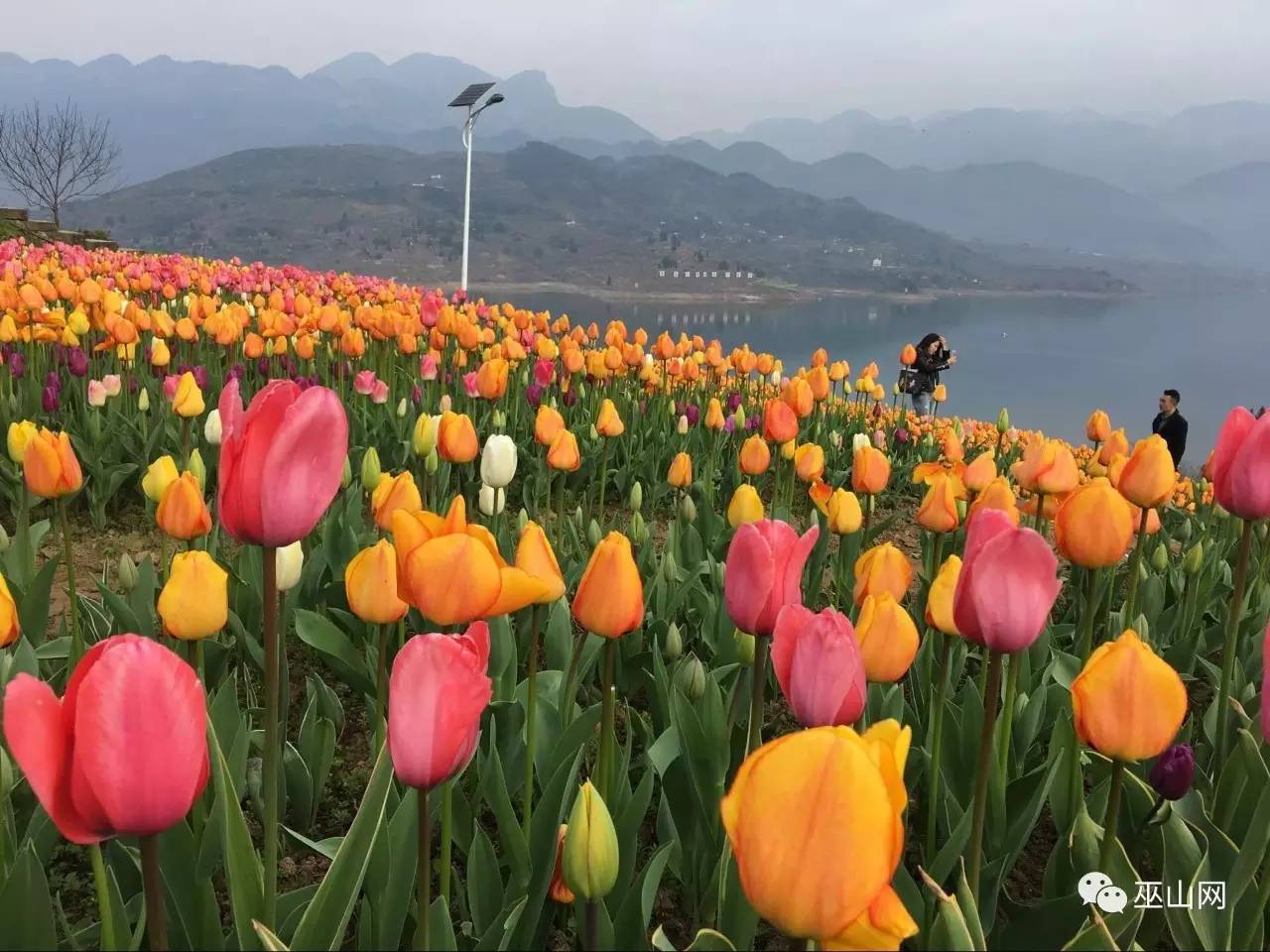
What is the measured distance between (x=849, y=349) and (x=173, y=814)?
110 m

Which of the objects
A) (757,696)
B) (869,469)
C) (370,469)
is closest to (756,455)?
(869,469)

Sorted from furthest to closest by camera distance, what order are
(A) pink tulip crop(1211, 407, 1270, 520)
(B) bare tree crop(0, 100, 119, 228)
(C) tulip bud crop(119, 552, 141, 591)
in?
1. (B) bare tree crop(0, 100, 119, 228)
2. (C) tulip bud crop(119, 552, 141, 591)
3. (A) pink tulip crop(1211, 407, 1270, 520)

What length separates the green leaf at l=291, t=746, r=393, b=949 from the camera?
1307mm

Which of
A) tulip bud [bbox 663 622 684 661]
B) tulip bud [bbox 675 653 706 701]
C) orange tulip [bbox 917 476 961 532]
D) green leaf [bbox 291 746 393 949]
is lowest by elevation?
tulip bud [bbox 663 622 684 661]

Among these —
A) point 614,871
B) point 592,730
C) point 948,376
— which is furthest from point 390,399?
point 948,376

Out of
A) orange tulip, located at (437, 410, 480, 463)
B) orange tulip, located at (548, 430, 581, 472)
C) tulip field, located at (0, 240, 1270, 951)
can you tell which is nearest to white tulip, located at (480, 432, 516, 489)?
tulip field, located at (0, 240, 1270, 951)

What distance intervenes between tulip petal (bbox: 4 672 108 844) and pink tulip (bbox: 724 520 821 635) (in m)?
1.01

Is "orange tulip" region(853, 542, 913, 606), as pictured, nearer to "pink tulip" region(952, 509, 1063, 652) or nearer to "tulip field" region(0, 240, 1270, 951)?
"tulip field" region(0, 240, 1270, 951)

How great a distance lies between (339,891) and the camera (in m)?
1.33

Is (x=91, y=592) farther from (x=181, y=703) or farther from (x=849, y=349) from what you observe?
(x=849, y=349)

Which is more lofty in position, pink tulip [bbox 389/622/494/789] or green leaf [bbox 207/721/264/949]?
pink tulip [bbox 389/622/494/789]

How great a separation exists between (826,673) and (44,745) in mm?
Answer: 984

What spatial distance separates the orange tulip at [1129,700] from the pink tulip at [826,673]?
1.26 ft

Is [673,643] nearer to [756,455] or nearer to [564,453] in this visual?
[564,453]
